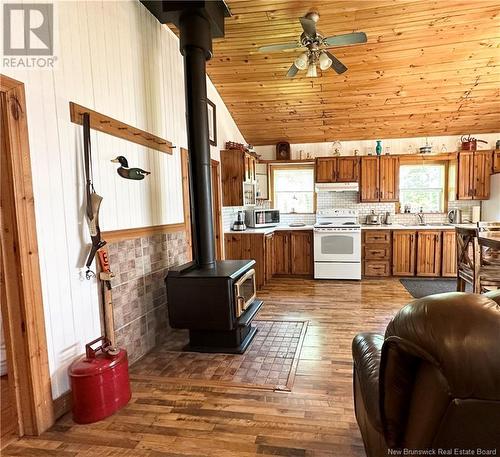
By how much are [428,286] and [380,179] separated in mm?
1923

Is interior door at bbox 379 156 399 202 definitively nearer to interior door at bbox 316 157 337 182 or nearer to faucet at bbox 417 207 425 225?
faucet at bbox 417 207 425 225

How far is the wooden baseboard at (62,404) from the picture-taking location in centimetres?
202

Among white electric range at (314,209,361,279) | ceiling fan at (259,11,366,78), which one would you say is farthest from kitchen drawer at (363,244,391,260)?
ceiling fan at (259,11,366,78)

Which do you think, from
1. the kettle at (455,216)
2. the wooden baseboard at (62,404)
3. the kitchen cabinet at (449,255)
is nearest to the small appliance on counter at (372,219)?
the kitchen cabinet at (449,255)

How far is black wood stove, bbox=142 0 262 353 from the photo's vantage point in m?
2.77

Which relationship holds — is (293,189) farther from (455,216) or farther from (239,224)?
(455,216)

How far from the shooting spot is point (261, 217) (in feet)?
18.7

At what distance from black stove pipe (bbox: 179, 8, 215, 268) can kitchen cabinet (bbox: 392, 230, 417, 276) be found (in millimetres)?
3651

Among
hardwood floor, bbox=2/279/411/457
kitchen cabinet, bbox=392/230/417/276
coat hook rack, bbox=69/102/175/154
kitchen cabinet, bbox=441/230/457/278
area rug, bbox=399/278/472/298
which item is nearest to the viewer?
hardwood floor, bbox=2/279/411/457

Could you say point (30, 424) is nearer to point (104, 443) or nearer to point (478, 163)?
point (104, 443)

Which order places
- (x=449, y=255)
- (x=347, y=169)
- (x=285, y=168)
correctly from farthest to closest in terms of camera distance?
(x=285, y=168) → (x=347, y=169) → (x=449, y=255)

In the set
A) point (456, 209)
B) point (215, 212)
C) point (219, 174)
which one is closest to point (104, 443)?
point (215, 212)

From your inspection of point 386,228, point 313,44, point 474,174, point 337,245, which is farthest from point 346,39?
point 474,174

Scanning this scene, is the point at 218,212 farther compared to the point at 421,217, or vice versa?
the point at 421,217
